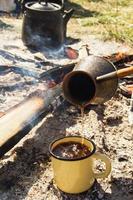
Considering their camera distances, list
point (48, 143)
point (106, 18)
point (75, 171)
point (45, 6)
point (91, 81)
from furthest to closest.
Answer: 1. point (106, 18)
2. point (45, 6)
3. point (48, 143)
4. point (91, 81)
5. point (75, 171)

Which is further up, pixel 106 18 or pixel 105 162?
pixel 105 162

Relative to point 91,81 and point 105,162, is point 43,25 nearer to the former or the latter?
point 91,81

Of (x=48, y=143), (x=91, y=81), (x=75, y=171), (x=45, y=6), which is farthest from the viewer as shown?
(x=45, y=6)

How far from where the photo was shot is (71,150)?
108 inches

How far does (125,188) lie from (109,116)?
1083mm

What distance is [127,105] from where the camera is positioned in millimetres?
4160

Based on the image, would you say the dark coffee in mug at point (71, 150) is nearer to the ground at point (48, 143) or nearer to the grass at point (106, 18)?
the ground at point (48, 143)

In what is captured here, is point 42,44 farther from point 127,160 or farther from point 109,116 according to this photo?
point 127,160

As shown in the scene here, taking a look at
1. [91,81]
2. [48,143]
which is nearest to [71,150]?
[91,81]

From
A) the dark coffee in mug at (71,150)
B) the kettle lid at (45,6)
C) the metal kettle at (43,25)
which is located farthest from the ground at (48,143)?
the kettle lid at (45,6)

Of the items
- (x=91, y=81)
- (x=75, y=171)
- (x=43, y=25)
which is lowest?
(x=43, y=25)

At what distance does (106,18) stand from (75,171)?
5410 mm

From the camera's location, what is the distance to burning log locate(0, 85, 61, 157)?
3.10 metres

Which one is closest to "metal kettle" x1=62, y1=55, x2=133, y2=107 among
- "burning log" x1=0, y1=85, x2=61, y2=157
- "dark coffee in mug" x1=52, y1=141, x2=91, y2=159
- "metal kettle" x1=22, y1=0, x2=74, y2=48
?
"dark coffee in mug" x1=52, y1=141, x2=91, y2=159
